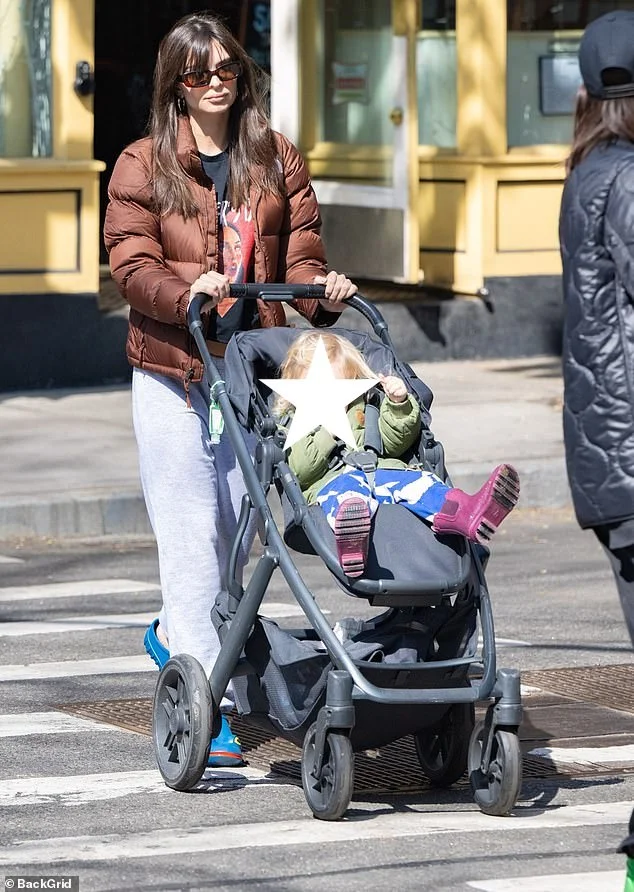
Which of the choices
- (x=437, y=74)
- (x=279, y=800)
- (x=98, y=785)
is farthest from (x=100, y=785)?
(x=437, y=74)

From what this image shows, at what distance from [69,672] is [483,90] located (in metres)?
9.60

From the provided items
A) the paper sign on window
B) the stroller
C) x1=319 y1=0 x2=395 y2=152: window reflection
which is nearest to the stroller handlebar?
the stroller

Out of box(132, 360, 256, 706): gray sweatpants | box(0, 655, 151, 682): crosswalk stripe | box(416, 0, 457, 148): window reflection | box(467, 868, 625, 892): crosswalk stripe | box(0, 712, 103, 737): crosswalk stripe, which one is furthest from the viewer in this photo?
box(416, 0, 457, 148): window reflection

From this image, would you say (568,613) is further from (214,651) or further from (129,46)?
(129,46)

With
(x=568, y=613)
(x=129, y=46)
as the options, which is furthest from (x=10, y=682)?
(x=129, y=46)

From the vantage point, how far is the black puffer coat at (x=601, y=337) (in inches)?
170

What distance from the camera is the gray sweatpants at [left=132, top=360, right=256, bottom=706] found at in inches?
238

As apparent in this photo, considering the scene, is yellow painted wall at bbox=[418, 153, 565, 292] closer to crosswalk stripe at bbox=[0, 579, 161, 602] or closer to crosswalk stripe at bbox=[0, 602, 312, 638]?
crosswalk stripe at bbox=[0, 579, 161, 602]

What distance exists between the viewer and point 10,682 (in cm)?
729

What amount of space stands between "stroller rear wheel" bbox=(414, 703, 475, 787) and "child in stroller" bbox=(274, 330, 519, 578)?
0.58 meters

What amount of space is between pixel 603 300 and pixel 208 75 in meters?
1.99

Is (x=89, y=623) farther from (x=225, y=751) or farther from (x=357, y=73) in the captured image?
(x=357, y=73)

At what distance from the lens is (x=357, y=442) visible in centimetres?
563

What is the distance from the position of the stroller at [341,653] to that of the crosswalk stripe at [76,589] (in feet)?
11.2
